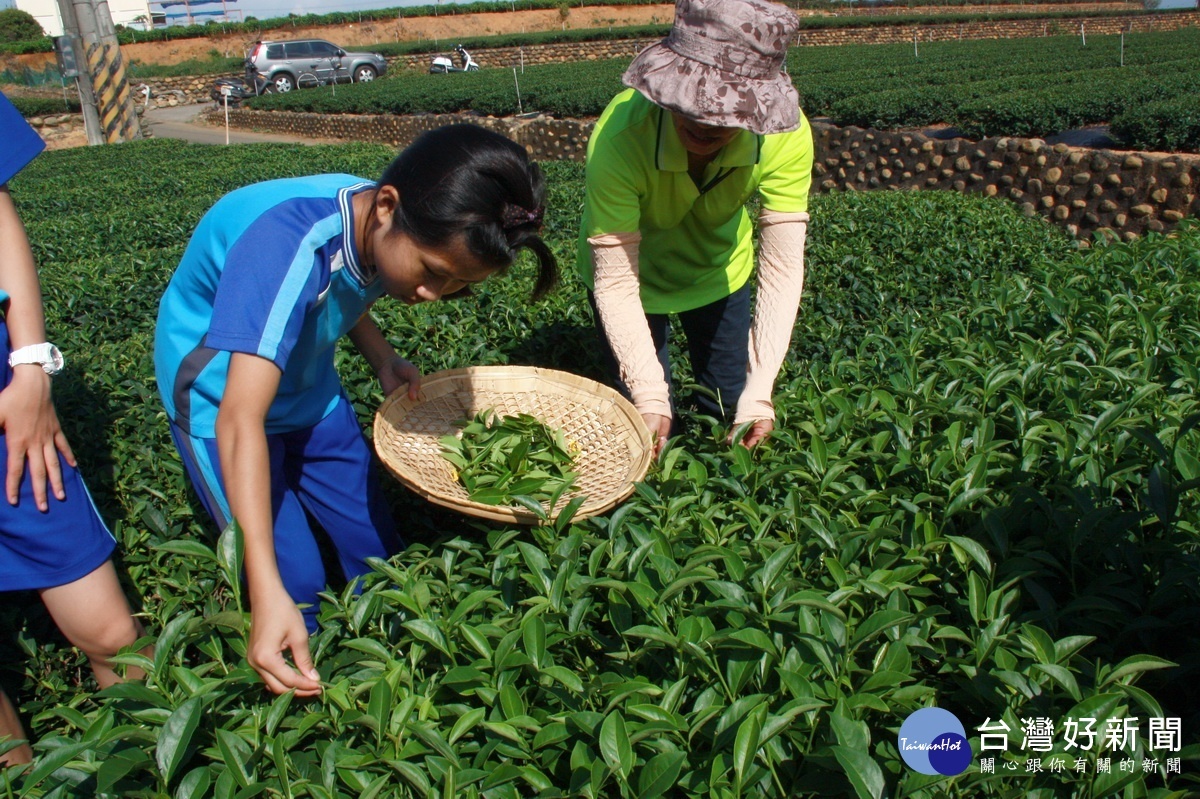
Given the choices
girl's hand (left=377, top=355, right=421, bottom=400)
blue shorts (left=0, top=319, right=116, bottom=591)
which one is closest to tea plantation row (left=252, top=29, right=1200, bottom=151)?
girl's hand (left=377, top=355, right=421, bottom=400)

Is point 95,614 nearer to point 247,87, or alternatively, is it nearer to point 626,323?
point 626,323

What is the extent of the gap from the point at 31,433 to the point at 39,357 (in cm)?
15

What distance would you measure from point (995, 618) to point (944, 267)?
3.26 meters

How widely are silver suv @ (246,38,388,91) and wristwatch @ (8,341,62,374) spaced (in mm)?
27237

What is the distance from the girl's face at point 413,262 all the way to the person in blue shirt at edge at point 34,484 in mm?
689

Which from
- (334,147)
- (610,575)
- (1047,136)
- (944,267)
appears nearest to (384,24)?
(334,147)

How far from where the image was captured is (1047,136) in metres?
9.91

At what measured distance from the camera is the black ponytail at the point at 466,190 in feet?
5.25

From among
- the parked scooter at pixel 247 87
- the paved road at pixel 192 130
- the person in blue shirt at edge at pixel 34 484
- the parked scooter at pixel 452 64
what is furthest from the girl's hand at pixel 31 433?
the parked scooter at pixel 452 64

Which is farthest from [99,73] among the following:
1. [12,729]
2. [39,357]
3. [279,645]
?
[279,645]

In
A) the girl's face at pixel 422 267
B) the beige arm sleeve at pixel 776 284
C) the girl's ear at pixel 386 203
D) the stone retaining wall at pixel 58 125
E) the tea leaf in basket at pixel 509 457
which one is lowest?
→ the tea leaf in basket at pixel 509 457

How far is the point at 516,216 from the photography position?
5.54 ft

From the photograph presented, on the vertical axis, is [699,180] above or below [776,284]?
above

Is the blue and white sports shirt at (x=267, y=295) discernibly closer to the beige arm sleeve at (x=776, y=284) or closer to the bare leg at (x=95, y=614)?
the bare leg at (x=95, y=614)
